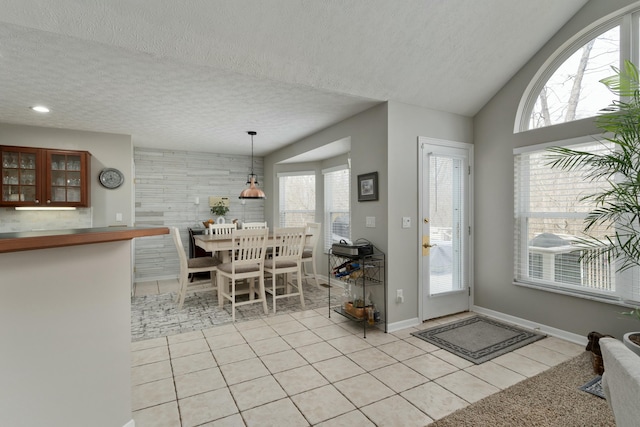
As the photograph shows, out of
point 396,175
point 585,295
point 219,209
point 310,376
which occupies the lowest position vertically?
point 310,376

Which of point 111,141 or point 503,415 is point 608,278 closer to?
point 503,415

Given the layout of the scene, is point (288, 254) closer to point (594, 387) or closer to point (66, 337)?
point (66, 337)

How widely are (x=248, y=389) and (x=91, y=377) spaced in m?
1.02

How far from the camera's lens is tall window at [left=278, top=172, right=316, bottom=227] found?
6082 millimetres

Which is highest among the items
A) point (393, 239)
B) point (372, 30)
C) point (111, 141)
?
point (372, 30)

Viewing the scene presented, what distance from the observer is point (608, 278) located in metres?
2.78

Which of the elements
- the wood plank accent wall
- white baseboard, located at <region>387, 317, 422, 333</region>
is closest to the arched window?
white baseboard, located at <region>387, 317, 422, 333</region>

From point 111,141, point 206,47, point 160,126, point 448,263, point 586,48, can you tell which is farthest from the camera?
point 111,141

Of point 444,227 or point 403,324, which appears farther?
point 444,227

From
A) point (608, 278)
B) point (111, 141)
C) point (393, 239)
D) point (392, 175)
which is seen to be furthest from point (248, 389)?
point (111, 141)

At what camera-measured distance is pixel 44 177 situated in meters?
4.04

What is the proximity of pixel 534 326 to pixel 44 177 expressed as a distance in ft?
20.0

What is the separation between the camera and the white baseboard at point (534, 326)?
9.68ft

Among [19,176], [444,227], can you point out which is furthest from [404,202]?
[19,176]
